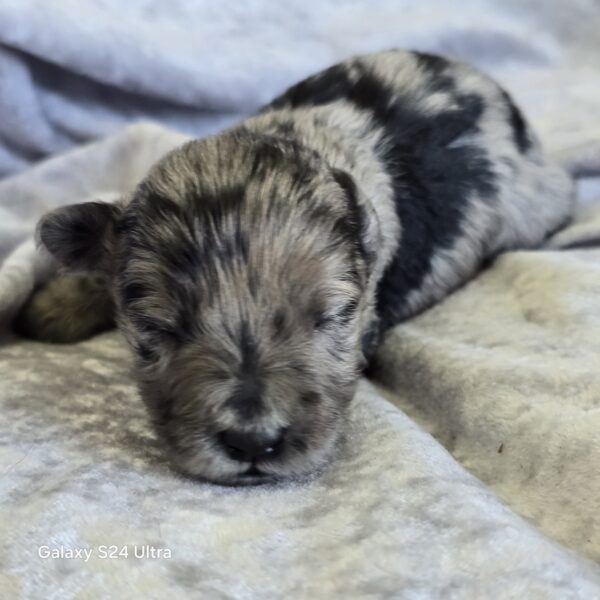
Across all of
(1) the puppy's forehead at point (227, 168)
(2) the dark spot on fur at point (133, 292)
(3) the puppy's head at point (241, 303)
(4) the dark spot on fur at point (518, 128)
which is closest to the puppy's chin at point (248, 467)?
(3) the puppy's head at point (241, 303)

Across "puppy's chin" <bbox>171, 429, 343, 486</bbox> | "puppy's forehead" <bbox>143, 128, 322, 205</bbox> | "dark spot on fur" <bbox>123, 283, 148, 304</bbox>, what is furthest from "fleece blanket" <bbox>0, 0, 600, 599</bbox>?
"puppy's forehead" <bbox>143, 128, 322, 205</bbox>

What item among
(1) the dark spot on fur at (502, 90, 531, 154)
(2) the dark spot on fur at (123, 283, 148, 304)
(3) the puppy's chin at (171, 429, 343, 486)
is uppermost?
(1) the dark spot on fur at (502, 90, 531, 154)

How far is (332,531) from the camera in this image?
1.48m

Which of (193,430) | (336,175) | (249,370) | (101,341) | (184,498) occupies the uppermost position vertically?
(336,175)

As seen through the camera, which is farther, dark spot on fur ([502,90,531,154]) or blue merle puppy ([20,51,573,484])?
dark spot on fur ([502,90,531,154])

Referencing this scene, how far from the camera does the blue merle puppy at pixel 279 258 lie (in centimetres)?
159

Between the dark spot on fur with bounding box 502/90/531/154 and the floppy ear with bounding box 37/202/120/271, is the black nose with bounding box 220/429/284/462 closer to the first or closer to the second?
the floppy ear with bounding box 37/202/120/271

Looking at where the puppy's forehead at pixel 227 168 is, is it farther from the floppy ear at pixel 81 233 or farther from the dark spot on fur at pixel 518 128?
the dark spot on fur at pixel 518 128

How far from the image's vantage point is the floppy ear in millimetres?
1910

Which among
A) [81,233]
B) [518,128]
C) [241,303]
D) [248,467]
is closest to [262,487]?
[248,467]

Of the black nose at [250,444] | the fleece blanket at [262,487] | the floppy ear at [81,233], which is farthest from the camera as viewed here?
the floppy ear at [81,233]

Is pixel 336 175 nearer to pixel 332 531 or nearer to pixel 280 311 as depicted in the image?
pixel 280 311

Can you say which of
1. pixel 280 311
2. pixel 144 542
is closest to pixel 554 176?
pixel 280 311

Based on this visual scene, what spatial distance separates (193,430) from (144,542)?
217 mm
